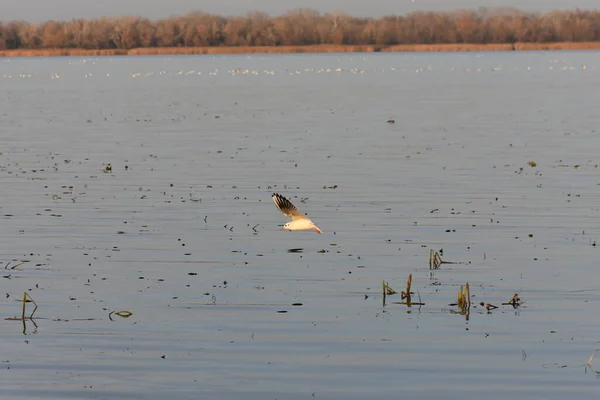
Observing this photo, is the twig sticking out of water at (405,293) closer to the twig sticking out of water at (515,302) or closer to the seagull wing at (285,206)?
the twig sticking out of water at (515,302)

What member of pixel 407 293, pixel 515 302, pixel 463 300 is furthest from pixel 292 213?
pixel 515 302

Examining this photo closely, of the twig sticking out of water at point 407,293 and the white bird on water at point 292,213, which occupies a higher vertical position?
the white bird on water at point 292,213

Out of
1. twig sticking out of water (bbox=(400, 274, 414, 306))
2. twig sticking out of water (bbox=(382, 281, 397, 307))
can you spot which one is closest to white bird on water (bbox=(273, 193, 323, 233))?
twig sticking out of water (bbox=(382, 281, 397, 307))

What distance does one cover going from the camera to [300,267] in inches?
798

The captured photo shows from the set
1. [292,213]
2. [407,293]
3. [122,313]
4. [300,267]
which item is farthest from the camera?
[300,267]

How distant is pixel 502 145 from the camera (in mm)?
43594

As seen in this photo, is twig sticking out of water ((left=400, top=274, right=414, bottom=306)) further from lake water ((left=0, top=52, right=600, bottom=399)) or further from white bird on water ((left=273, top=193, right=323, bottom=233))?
white bird on water ((left=273, top=193, right=323, bottom=233))

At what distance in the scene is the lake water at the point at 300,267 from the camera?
13797 mm

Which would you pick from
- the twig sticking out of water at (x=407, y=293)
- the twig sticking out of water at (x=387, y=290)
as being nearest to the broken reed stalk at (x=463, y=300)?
A: the twig sticking out of water at (x=407, y=293)

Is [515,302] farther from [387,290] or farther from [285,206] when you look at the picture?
[285,206]

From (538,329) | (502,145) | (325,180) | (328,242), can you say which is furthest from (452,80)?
(538,329)

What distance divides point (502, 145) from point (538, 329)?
28505 millimetres

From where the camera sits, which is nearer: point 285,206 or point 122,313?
point 122,313

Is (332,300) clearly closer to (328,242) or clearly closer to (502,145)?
(328,242)
